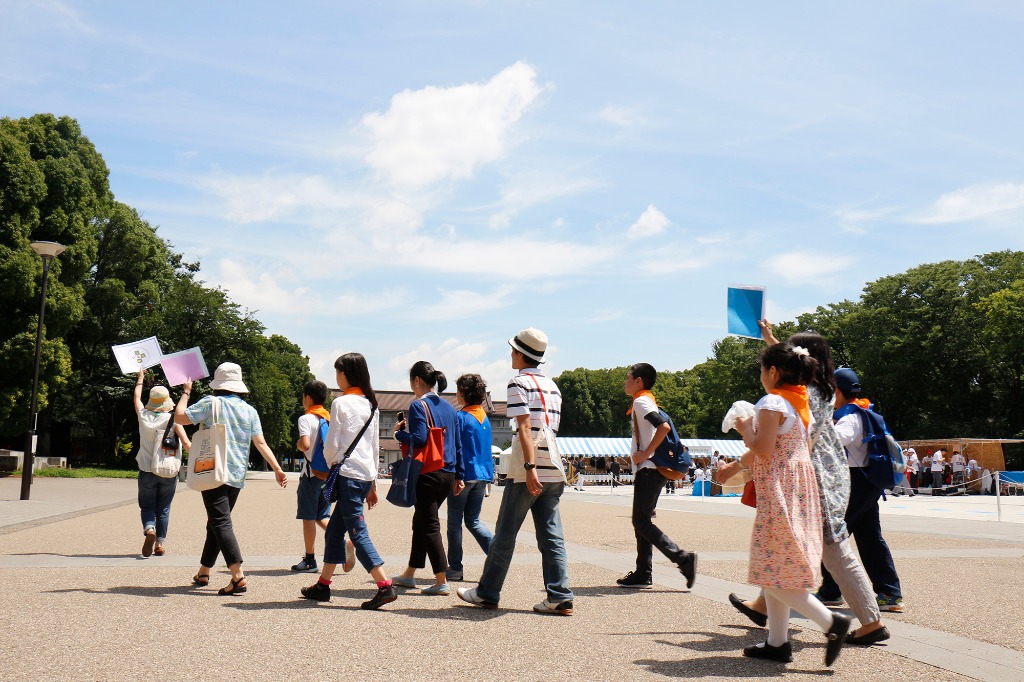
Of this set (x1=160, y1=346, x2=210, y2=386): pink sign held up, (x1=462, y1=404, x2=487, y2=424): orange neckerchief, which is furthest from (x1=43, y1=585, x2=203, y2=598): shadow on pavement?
(x1=462, y1=404, x2=487, y2=424): orange neckerchief

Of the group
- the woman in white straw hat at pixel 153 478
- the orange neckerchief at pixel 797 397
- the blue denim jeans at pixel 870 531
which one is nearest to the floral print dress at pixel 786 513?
the orange neckerchief at pixel 797 397

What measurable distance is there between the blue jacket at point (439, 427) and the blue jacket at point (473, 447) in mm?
92

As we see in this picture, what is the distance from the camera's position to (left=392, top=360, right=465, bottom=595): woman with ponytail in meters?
7.15

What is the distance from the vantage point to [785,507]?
4852 mm

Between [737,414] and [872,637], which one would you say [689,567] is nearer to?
[872,637]

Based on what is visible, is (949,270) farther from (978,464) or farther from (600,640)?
(600,640)

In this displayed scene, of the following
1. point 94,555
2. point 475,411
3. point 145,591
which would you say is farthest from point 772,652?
point 94,555

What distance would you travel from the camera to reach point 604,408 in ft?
354

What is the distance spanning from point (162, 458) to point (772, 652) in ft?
22.1

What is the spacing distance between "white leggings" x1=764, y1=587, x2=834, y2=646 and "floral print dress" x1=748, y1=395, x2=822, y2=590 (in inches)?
2.9

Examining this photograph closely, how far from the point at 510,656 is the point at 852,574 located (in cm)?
199

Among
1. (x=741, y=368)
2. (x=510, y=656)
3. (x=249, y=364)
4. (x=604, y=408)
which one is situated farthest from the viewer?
(x=604, y=408)

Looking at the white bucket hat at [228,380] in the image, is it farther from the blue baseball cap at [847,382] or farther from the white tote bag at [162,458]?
the blue baseball cap at [847,382]

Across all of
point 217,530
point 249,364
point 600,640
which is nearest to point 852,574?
point 600,640
